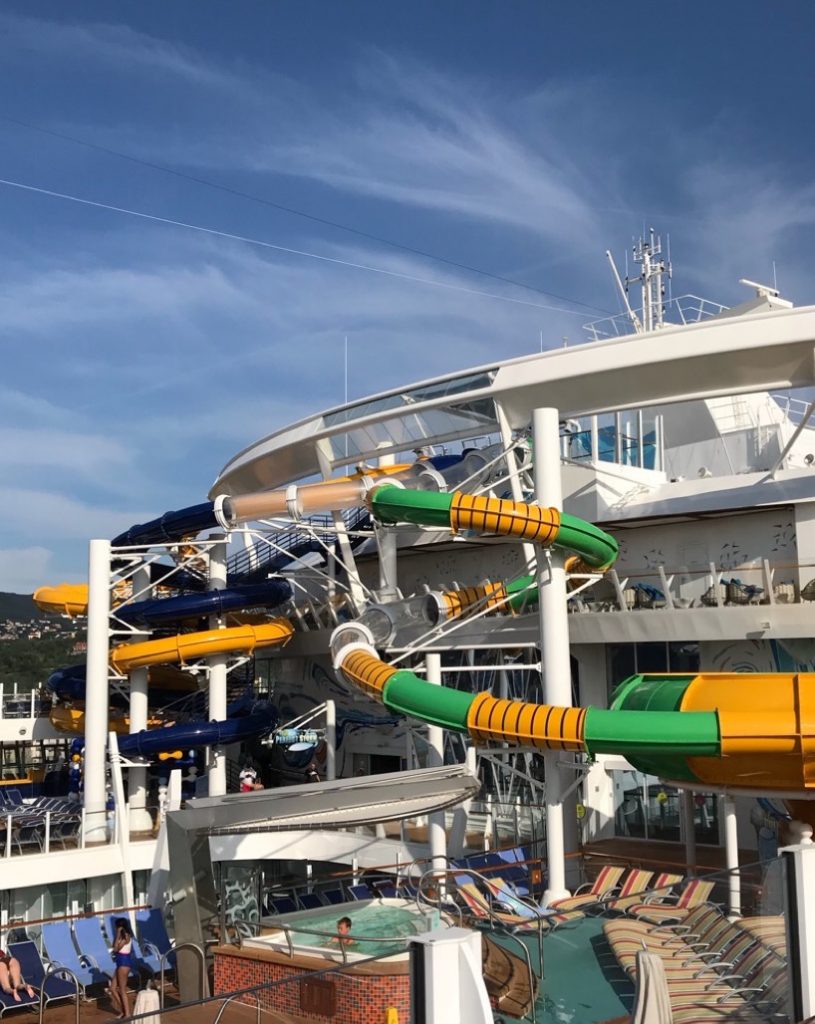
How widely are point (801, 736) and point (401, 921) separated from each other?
4.92 metres

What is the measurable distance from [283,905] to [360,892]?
4.91ft

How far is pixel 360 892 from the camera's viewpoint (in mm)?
14992

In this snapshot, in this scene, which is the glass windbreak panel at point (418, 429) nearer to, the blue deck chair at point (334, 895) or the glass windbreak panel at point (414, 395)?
the glass windbreak panel at point (414, 395)

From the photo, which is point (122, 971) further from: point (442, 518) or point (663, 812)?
point (663, 812)

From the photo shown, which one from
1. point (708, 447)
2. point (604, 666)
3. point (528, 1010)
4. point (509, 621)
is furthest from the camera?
point (708, 447)

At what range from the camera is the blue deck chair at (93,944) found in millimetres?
14625

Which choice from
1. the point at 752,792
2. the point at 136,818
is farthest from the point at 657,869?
the point at 136,818

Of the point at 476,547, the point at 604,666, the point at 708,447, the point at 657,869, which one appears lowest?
the point at 657,869

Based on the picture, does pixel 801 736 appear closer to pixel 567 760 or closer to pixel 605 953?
pixel 605 953

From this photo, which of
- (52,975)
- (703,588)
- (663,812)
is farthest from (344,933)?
(703,588)

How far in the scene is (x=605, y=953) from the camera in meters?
8.02

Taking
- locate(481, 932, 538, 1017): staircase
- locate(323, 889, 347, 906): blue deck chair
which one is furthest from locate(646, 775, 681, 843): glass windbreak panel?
locate(481, 932, 538, 1017): staircase

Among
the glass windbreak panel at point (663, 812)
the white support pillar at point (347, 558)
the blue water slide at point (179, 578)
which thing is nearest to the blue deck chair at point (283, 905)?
the glass windbreak panel at point (663, 812)

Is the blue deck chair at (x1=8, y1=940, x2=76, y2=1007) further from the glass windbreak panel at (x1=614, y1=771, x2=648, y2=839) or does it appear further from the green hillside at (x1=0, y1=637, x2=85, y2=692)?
the green hillside at (x1=0, y1=637, x2=85, y2=692)
